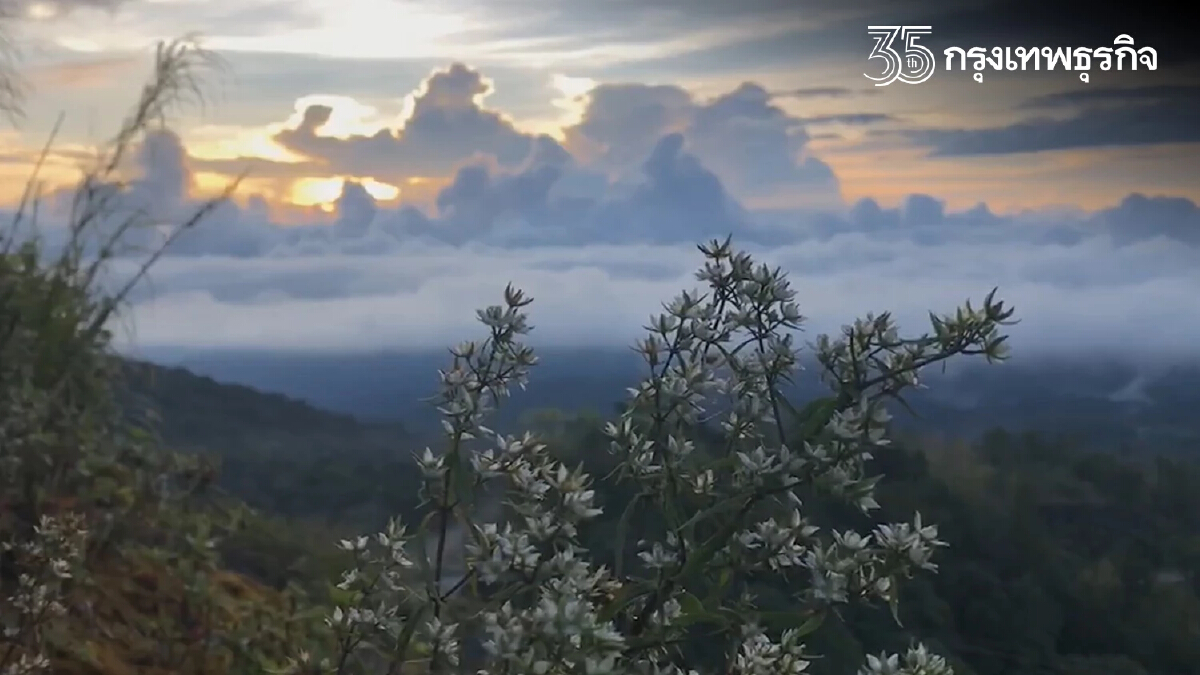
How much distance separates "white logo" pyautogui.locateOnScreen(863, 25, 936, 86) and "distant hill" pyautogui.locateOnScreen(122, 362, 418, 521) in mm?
671

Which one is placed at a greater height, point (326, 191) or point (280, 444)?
point (326, 191)

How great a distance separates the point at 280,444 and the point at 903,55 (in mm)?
833

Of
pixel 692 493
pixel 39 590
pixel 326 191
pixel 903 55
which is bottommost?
pixel 39 590

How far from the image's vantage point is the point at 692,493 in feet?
2.54

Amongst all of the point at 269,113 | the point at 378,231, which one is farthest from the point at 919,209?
the point at 269,113

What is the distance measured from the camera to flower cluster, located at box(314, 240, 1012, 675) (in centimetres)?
65

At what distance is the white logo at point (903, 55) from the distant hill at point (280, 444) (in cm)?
67

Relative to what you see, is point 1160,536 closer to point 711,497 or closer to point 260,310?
point 711,497

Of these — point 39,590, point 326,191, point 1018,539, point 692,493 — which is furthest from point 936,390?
Answer: point 39,590

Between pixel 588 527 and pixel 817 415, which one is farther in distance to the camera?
pixel 588 527

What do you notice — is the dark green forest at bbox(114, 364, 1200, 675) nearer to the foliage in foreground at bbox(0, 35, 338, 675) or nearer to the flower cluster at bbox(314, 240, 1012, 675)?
the foliage in foreground at bbox(0, 35, 338, 675)

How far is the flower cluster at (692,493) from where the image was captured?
2.13 ft

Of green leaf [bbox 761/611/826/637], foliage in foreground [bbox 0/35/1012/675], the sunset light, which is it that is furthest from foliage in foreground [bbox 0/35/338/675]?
green leaf [bbox 761/611/826/637]

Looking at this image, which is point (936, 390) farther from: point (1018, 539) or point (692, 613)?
point (692, 613)
